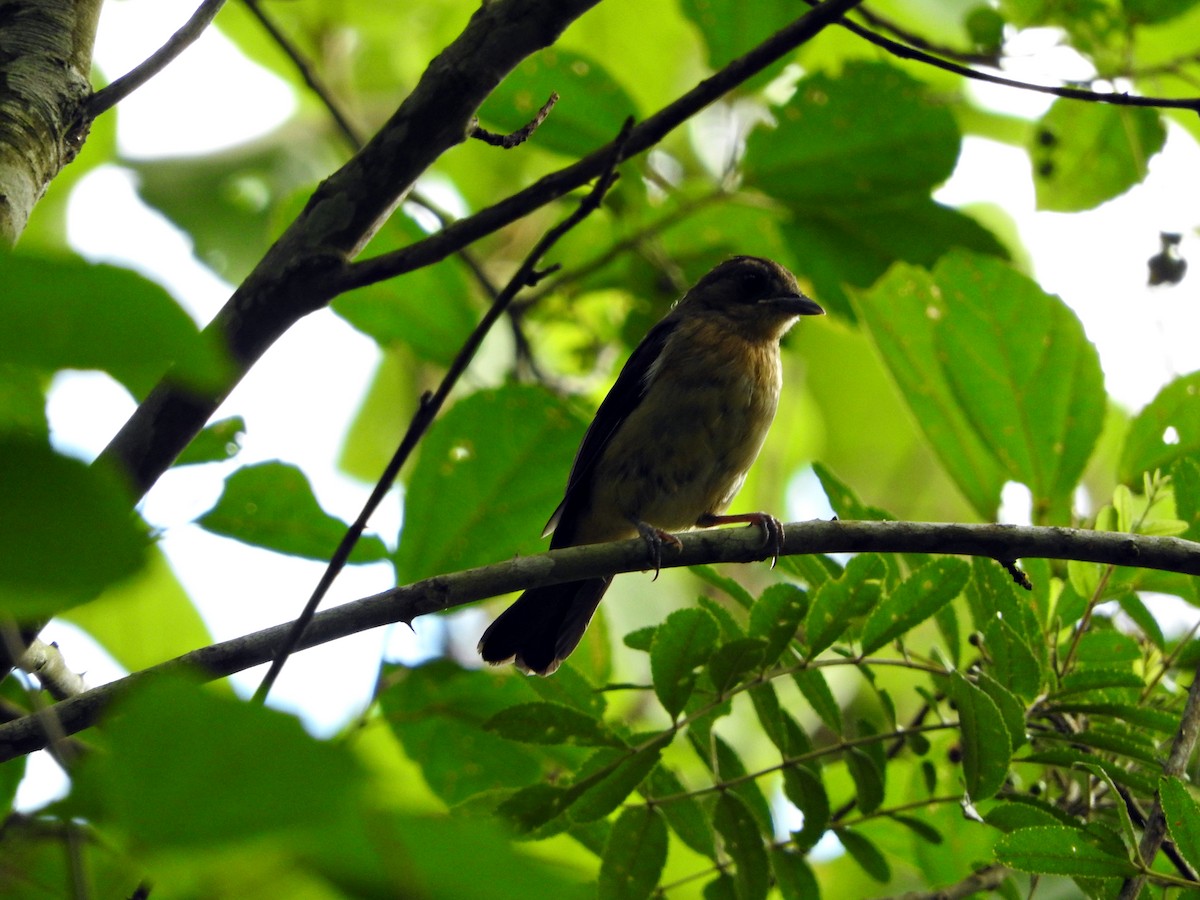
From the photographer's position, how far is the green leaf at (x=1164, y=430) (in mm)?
3385

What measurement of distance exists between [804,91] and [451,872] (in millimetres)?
3855

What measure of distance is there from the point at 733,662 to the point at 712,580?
35 cm

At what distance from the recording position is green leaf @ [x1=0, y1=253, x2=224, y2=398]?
842 mm

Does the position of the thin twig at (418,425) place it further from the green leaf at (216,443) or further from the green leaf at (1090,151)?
the green leaf at (1090,151)

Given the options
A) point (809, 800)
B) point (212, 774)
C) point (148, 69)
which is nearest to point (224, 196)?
point (148, 69)

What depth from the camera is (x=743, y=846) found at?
9.71 ft

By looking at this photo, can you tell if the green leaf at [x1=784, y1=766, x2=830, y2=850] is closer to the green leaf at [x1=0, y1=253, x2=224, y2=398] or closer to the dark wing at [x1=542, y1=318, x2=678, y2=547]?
the dark wing at [x1=542, y1=318, x2=678, y2=547]

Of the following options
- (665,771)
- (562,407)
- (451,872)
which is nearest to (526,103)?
(562,407)

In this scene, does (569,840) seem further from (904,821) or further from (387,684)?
(904,821)

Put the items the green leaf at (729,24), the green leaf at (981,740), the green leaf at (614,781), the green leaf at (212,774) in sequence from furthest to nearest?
the green leaf at (729,24) → the green leaf at (614,781) → the green leaf at (981,740) → the green leaf at (212,774)


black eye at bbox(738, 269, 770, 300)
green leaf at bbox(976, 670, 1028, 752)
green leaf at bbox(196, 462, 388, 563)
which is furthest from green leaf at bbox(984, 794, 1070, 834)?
black eye at bbox(738, 269, 770, 300)

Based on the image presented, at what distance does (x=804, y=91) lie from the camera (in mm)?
4277

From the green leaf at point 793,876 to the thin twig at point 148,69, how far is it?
237cm

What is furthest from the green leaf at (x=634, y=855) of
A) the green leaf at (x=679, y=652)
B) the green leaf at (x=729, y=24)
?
the green leaf at (x=729, y=24)
